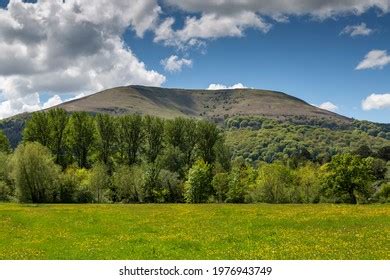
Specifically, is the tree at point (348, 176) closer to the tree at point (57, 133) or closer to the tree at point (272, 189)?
the tree at point (272, 189)

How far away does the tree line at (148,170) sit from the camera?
95688 millimetres

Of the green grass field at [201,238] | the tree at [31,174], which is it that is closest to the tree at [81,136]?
the tree at [31,174]

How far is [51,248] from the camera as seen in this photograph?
2841 cm

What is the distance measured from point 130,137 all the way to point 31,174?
42.7m

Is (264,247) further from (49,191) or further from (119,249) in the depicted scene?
(49,191)

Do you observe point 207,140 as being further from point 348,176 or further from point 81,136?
point 348,176

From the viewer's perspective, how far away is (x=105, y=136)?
130 meters

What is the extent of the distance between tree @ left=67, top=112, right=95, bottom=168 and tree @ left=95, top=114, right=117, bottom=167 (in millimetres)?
1927

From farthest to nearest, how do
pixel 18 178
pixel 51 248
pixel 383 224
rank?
1. pixel 18 178
2. pixel 383 224
3. pixel 51 248

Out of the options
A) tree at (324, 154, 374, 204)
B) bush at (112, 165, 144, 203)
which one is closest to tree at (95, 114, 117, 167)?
bush at (112, 165, 144, 203)

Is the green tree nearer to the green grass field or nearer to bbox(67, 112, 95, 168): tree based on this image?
bbox(67, 112, 95, 168): tree

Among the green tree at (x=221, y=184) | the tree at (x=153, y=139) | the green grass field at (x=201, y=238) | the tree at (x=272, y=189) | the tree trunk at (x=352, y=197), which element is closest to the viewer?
the green grass field at (x=201, y=238)
